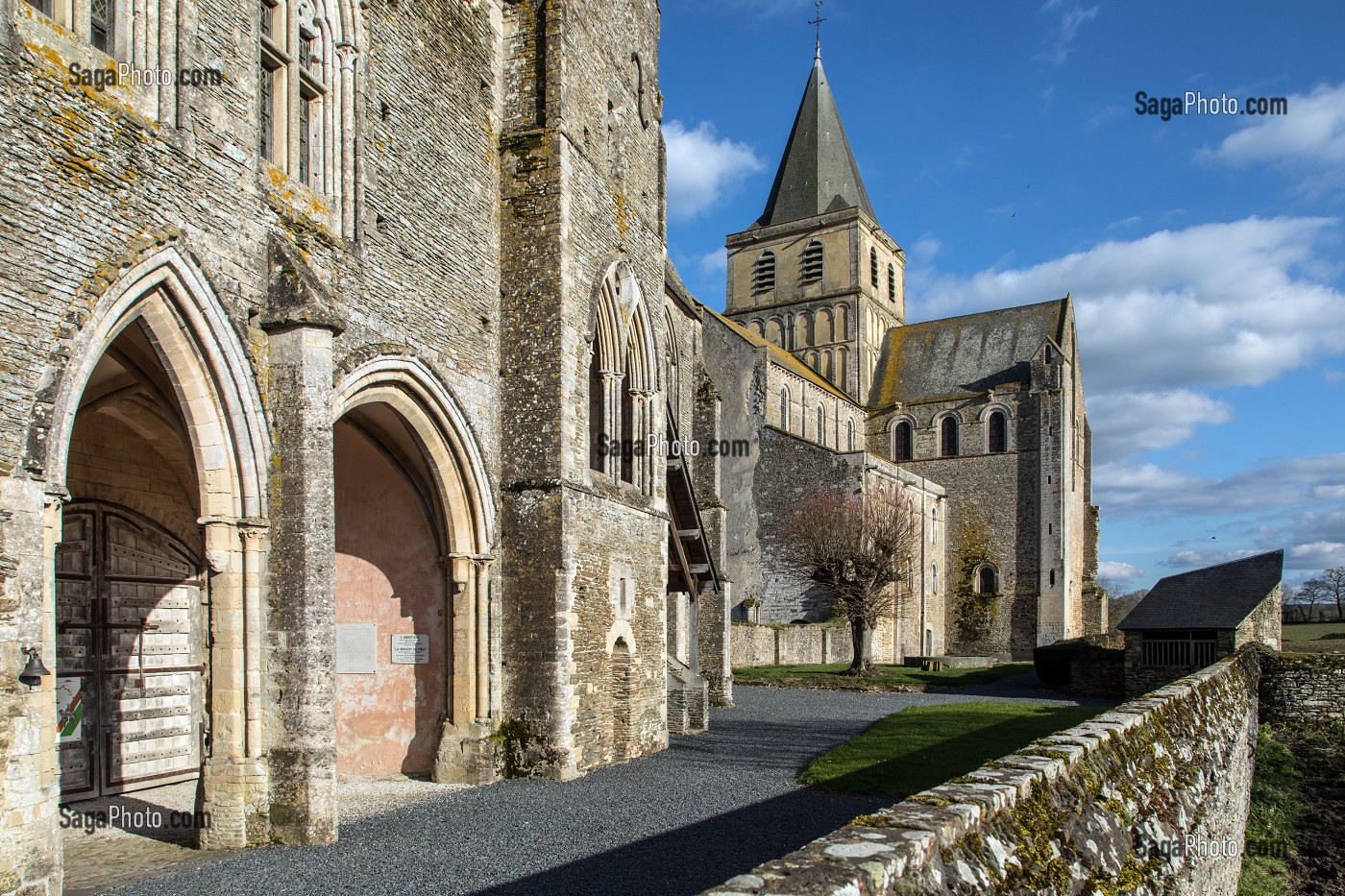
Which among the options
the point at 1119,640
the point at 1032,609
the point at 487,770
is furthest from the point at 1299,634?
the point at 487,770

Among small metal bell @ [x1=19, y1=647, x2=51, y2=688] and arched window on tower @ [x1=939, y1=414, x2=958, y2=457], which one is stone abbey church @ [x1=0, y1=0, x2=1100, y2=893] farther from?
arched window on tower @ [x1=939, y1=414, x2=958, y2=457]

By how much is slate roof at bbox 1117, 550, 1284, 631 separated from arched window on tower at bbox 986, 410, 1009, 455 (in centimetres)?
2002

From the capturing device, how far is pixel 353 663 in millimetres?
12508

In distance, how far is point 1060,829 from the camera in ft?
15.3

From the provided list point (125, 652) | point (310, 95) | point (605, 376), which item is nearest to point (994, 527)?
Answer: point (605, 376)

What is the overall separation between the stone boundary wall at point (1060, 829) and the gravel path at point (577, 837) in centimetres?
299

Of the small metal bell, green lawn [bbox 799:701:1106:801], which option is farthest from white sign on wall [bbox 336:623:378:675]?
the small metal bell

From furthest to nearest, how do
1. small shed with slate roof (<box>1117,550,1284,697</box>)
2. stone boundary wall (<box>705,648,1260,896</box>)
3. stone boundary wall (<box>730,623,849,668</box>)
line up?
stone boundary wall (<box>730,623,849,668</box>)
small shed with slate roof (<box>1117,550,1284,697</box>)
stone boundary wall (<box>705,648,1260,896</box>)

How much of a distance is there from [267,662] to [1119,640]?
2435cm

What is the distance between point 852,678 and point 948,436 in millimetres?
22681

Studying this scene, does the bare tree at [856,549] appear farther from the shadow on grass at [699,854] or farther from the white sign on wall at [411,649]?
the shadow on grass at [699,854]

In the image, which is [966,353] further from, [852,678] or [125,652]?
[125,652]

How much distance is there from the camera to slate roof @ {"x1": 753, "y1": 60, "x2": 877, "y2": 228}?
52.4 m

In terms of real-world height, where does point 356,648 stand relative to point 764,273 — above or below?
below
